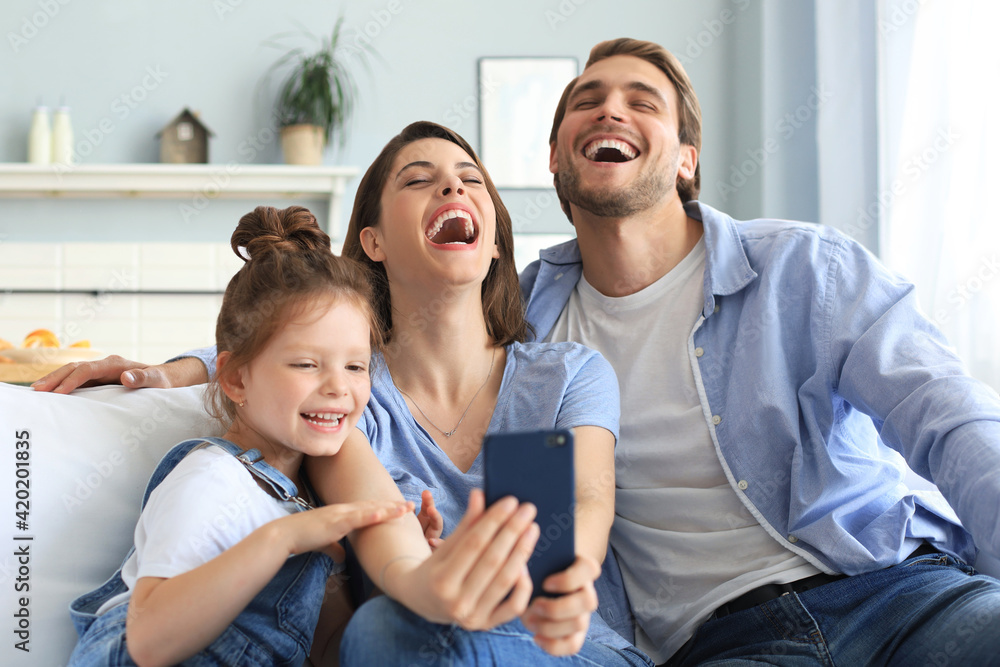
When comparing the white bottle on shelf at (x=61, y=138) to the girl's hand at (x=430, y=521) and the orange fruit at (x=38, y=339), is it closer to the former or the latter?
the orange fruit at (x=38, y=339)

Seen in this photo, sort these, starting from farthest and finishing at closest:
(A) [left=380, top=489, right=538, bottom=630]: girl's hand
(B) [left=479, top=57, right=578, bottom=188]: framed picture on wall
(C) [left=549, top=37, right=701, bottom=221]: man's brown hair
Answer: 1. (B) [left=479, top=57, right=578, bottom=188]: framed picture on wall
2. (C) [left=549, top=37, right=701, bottom=221]: man's brown hair
3. (A) [left=380, top=489, right=538, bottom=630]: girl's hand

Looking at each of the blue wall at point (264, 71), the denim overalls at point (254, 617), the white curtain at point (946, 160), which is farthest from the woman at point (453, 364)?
the blue wall at point (264, 71)

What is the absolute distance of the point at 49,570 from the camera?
1.13 meters

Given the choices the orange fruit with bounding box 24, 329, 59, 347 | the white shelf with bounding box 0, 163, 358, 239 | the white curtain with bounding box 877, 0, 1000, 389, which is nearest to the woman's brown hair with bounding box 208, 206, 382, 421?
the orange fruit with bounding box 24, 329, 59, 347

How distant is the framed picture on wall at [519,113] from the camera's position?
4070 mm

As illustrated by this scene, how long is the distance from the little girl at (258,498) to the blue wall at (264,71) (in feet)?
9.56

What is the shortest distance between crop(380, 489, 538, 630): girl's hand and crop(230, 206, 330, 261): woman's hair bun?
0.62 meters

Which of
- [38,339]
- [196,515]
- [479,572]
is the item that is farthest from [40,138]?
[479,572]

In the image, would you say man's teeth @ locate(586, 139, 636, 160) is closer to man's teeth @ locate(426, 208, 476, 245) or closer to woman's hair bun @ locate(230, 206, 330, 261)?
man's teeth @ locate(426, 208, 476, 245)

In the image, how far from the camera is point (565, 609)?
0.78 meters

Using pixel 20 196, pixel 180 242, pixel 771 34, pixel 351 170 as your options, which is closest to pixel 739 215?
pixel 771 34

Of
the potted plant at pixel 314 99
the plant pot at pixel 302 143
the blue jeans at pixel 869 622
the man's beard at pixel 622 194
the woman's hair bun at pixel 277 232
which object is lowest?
the blue jeans at pixel 869 622

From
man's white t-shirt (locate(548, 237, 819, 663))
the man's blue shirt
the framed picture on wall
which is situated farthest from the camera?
the framed picture on wall

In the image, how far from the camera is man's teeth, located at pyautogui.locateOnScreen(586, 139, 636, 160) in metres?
1.64
